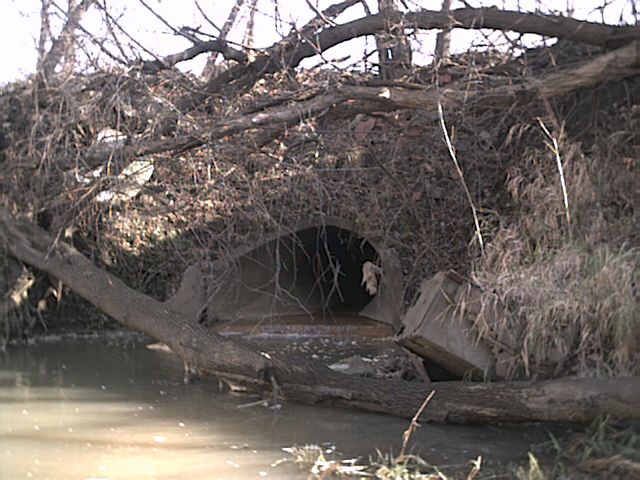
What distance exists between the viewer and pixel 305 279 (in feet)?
42.0

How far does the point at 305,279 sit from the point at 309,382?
6333 millimetres

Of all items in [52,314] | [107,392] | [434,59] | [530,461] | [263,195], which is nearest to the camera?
[530,461]

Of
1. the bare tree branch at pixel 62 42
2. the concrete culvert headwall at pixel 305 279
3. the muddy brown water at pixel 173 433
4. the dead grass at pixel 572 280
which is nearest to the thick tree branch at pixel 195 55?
the bare tree branch at pixel 62 42

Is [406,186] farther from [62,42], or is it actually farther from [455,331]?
[62,42]

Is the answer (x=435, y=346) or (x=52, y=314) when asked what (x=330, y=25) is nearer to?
(x=435, y=346)

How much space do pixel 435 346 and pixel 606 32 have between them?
3.05 metres

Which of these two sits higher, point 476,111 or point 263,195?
point 476,111

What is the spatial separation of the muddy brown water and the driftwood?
136 millimetres

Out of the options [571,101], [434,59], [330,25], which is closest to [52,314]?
[330,25]

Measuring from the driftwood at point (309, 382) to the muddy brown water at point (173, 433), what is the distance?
0.14 metres

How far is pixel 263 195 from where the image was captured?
350 inches

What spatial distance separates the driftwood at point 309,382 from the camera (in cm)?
554

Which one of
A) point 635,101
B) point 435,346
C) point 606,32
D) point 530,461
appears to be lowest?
point 530,461

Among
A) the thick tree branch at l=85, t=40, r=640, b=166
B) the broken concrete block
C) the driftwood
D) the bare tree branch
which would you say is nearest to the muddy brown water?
the driftwood
